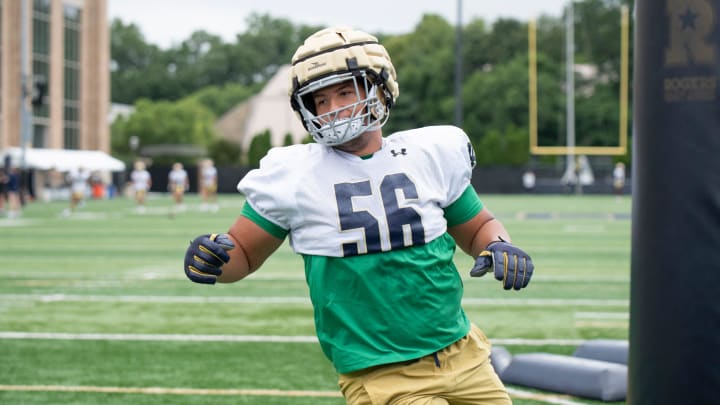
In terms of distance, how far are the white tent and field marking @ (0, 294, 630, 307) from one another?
32363 mm

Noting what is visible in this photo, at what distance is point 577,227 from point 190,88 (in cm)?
8191

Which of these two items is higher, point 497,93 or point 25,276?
point 497,93

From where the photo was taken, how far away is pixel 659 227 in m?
3.40

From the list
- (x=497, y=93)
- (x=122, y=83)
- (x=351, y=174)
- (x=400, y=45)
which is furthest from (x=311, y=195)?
(x=122, y=83)

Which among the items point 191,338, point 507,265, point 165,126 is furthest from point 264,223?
point 165,126

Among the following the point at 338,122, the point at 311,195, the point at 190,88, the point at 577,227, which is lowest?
the point at 577,227

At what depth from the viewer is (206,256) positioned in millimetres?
2840

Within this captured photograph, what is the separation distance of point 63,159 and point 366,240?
4473 centimetres

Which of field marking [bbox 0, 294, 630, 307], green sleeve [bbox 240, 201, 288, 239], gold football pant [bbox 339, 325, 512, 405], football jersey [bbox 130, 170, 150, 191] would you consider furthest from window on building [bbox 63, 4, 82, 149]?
gold football pant [bbox 339, 325, 512, 405]

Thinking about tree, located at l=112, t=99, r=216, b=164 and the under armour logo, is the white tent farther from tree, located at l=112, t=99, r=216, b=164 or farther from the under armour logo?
the under armour logo

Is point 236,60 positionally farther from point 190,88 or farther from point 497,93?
point 497,93

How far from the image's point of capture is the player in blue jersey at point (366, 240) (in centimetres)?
A: 282

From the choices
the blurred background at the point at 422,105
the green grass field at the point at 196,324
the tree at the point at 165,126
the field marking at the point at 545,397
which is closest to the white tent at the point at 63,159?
the blurred background at the point at 422,105

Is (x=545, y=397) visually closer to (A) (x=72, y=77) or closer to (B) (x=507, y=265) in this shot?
(B) (x=507, y=265)
